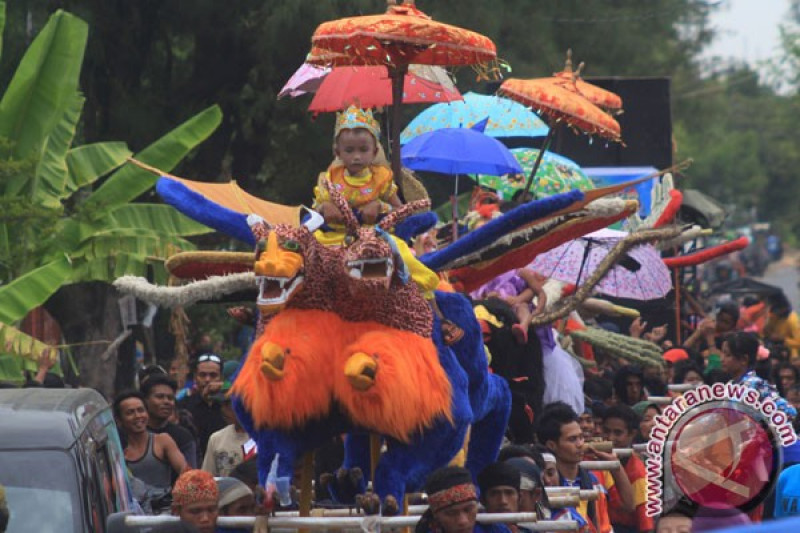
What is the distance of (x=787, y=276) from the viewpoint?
70500 millimetres

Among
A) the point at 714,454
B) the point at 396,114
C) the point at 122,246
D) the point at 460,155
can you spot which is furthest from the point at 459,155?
the point at 714,454

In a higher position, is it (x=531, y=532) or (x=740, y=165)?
(x=740, y=165)

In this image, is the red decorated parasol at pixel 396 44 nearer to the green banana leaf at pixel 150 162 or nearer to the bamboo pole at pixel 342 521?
the bamboo pole at pixel 342 521

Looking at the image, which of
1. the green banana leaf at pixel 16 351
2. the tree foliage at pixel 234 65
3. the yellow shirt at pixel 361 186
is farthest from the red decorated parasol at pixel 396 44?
the tree foliage at pixel 234 65

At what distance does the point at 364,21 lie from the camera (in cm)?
800

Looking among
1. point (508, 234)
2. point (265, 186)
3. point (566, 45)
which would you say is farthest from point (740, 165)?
point (508, 234)

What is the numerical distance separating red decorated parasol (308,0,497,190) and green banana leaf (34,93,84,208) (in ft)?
25.1

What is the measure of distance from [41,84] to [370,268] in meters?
8.81

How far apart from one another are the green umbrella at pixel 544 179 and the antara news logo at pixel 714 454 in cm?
721

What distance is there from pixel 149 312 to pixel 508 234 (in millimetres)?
10624

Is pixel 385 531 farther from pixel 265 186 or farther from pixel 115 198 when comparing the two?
pixel 265 186

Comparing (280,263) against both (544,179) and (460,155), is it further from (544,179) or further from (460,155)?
(544,179)

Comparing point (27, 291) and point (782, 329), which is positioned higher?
point (27, 291)

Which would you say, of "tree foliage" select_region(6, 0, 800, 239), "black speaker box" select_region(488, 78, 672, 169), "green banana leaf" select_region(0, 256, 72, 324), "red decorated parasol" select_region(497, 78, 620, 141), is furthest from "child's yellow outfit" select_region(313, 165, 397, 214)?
"black speaker box" select_region(488, 78, 672, 169)
